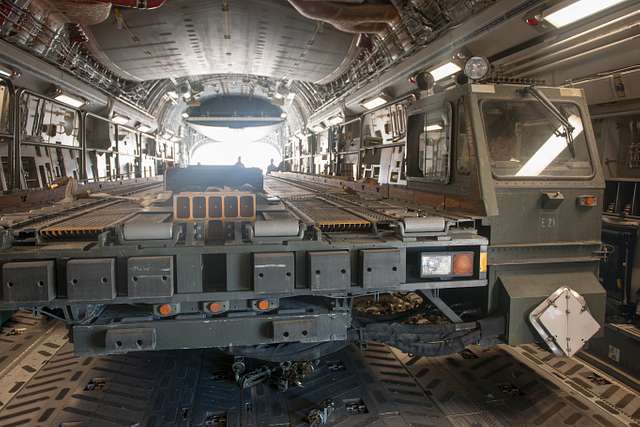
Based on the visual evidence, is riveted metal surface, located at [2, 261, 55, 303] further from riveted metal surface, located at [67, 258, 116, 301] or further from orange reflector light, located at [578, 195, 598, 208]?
orange reflector light, located at [578, 195, 598, 208]

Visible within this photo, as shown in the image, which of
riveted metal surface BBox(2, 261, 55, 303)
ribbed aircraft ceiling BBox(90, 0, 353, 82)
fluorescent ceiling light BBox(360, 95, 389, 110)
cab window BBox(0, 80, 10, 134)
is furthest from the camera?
fluorescent ceiling light BBox(360, 95, 389, 110)

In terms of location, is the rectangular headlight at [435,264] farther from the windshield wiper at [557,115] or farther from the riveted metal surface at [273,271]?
the windshield wiper at [557,115]

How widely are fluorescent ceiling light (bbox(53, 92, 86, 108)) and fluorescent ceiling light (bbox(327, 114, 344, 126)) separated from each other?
19.1ft

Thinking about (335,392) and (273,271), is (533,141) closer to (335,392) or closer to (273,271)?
(273,271)

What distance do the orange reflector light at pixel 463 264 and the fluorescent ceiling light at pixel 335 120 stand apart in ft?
28.9

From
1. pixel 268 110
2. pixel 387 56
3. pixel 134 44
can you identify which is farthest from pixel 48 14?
pixel 268 110

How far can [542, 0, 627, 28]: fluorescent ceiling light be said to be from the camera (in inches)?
146

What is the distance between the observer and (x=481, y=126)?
11.6 feet

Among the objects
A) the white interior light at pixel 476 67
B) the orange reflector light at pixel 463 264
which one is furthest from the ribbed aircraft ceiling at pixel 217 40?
the orange reflector light at pixel 463 264

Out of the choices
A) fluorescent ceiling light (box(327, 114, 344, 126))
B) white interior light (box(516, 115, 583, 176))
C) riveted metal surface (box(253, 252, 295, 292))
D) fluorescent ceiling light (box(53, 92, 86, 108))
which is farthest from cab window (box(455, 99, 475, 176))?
fluorescent ceiling light (box(327, 114, 344, 126))

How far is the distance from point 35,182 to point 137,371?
4.76m

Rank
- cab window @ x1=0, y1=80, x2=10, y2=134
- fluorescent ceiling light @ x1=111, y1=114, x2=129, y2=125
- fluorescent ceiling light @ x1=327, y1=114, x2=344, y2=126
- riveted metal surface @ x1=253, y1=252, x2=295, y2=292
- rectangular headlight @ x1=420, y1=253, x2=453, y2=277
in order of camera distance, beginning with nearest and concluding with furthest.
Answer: riveted metal surface @ x1=253, y1=252, x2=295, y2=292 → rectangular headlight @ x1=420, y1=253, x2=453, y2=277 → cab window @ x1=0, y1=80, x2=10, y2=134 → fluorescent ceiling light @ x1=111, y1=114, x2=129, y2=125 → fluorescent ceiling light @ x1=327, y1=114, x2=344, y2=126

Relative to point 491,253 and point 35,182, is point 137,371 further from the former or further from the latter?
point 35,182

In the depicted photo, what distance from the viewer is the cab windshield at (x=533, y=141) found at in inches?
142
